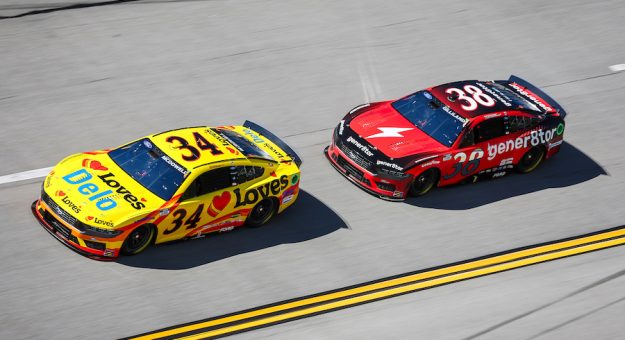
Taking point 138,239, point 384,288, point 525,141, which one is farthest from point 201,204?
point 525,141

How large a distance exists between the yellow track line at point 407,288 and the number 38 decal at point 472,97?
3084 millimetres

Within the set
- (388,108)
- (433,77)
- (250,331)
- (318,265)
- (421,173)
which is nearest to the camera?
(250,331)

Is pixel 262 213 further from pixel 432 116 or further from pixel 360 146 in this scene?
pixel 432 116

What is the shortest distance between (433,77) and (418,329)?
8.26m

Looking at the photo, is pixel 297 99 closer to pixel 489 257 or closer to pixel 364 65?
pixel 364 65

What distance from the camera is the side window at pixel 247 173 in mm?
14547

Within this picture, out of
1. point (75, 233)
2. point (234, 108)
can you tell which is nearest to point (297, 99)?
point (234, 108)

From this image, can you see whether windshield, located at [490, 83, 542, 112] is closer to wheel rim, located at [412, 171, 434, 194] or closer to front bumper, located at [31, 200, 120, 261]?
wheel rim, located at [412, 171, 434, 194]

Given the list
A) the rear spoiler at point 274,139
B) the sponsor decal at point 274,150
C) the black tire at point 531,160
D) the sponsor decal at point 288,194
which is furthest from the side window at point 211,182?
the black tire at point 531,160

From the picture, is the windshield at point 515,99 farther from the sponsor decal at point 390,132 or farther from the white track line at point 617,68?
the white track line at point 617,68

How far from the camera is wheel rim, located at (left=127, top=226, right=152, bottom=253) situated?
13.6 meters

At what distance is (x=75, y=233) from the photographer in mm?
13398

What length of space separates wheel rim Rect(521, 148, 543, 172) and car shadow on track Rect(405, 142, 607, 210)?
0.12 metres

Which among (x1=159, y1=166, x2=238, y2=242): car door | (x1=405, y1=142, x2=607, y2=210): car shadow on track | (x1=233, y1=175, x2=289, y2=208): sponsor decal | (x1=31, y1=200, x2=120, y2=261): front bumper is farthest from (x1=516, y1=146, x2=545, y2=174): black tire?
(x1=31, y1=200, x2=120, y2=261): front bumper
